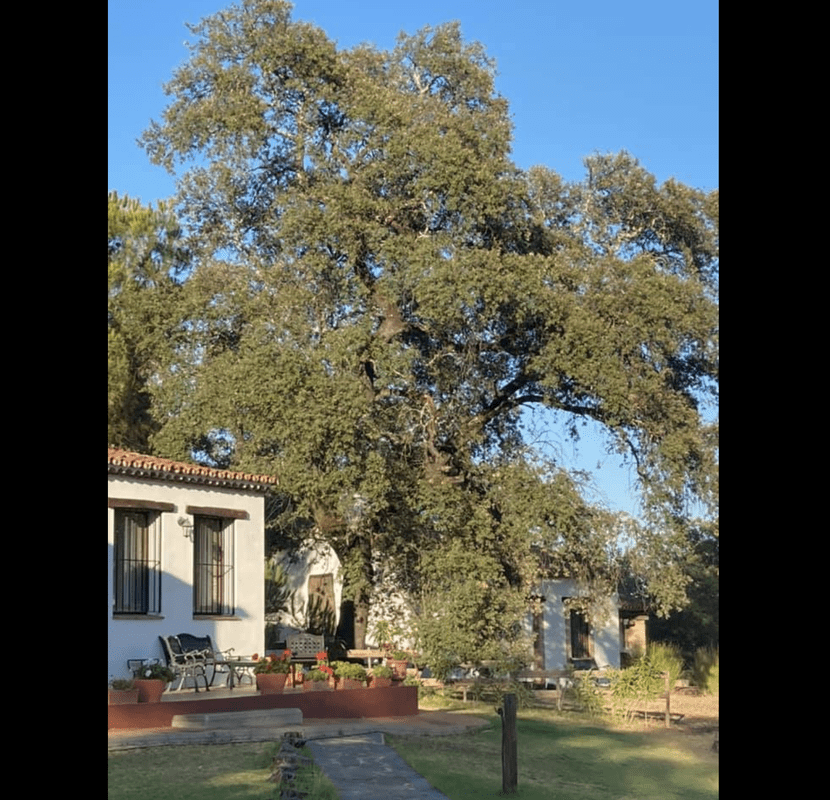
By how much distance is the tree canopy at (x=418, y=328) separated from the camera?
16266 millimetres

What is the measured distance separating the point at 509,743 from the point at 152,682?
10.3ft

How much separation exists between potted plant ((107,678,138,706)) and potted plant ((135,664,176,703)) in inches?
2.1

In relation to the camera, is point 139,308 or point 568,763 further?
point 139,308

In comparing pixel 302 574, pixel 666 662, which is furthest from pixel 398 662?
pixel 302 574

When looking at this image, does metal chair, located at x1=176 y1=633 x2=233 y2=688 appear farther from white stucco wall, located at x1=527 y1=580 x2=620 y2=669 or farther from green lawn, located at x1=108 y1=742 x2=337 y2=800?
white stucco wall, located at x1=527 y1=580 x2=620 y2=669

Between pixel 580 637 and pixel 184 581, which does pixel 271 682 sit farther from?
pixel 580 637

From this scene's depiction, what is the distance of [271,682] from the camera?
11477 millimetres

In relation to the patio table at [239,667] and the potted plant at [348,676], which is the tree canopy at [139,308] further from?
the potted plant at [348,676]

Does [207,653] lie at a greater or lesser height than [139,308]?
lesser
